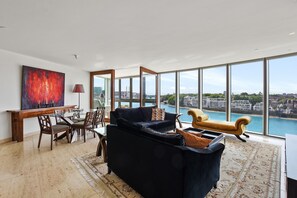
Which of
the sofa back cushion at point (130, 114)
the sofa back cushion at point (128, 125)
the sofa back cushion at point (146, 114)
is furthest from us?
the sofa back cushion at point (146, 114)

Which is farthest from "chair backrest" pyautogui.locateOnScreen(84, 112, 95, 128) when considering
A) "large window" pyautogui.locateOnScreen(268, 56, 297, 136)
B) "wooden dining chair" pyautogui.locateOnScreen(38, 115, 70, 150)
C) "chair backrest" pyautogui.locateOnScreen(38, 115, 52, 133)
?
"large window" pyautogui.locateOnScreen(268, 56, 297, 136)

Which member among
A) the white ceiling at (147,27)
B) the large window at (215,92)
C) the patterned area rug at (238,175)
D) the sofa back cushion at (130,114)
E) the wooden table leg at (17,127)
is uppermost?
the white ceiling at (147,27)

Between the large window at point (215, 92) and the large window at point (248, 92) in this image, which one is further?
the large window at point (215, 92)

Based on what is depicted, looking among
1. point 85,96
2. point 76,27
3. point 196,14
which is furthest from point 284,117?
point 85,96

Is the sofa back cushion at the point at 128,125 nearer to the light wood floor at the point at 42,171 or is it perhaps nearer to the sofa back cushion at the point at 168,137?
the sofa back cushion at the point at 168,137

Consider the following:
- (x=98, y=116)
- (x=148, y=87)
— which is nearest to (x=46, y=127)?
(x=98, y=116)

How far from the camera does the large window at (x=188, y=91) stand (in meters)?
6.10

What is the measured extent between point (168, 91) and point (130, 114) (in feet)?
10.5

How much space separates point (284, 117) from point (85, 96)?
6.93 m

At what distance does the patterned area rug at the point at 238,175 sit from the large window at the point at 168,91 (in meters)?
3.79

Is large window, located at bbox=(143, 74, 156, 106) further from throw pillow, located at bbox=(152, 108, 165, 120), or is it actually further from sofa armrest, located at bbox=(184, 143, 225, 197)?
sofa armrest, located at bbox=(184, 143, 225, 197)

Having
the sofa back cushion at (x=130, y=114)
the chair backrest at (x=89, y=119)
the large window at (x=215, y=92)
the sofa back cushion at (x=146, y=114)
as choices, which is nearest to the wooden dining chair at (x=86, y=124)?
the chair backrest at (x=89, y=119)

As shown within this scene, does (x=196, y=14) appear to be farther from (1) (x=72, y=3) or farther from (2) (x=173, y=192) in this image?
(2) (x=173, y=192)

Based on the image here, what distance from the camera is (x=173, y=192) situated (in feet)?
4.45
